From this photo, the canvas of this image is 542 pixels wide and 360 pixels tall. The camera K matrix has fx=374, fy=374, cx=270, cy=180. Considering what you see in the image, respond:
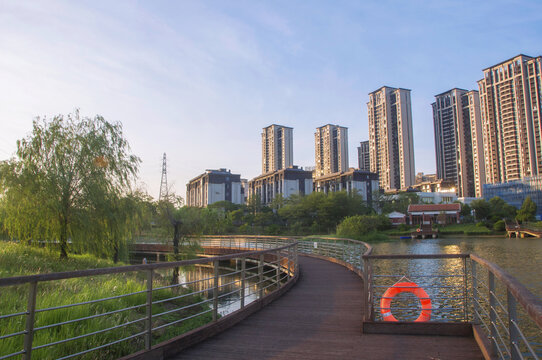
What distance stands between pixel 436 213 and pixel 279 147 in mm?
69318

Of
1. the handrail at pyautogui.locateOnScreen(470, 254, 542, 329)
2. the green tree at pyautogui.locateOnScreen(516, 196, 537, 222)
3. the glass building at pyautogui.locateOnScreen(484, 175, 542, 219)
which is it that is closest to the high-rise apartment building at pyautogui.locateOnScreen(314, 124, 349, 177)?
the glass building at pyautogui.locateOnScreen(484, 175, 542, 219)

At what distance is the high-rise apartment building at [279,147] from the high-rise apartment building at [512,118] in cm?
5670

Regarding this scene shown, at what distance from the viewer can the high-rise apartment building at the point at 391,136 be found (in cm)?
11175

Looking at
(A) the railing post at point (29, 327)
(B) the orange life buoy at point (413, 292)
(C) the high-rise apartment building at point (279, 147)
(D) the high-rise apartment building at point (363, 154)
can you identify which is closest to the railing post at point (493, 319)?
(B) the orange life buoy at point (413, 292)

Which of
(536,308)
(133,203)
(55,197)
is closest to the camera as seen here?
(536,308)

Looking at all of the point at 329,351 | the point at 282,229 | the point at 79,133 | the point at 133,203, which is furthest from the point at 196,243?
the point at 282,229

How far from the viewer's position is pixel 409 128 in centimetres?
11306

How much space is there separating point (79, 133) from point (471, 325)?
47.7ft

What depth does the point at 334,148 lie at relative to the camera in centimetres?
12812

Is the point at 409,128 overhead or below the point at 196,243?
overhead

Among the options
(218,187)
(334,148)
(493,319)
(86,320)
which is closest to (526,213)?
(493,319)

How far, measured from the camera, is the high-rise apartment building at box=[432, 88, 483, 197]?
11325cm

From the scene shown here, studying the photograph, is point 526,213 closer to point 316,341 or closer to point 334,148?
point 316,341

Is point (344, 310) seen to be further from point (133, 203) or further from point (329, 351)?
point (133, 203)
